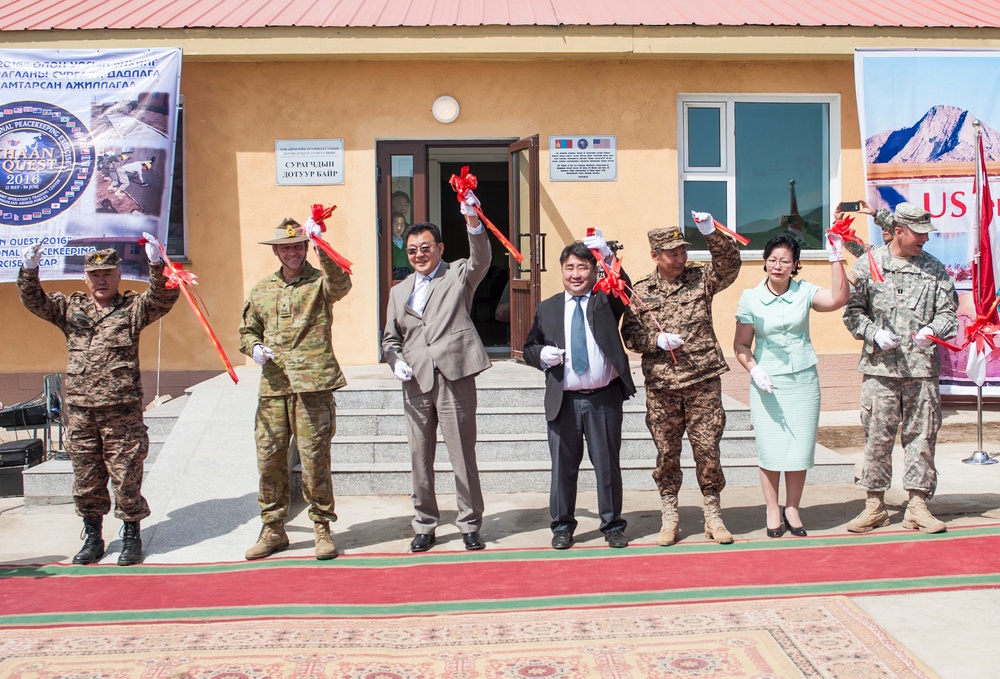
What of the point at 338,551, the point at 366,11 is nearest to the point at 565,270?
the point at 338,551

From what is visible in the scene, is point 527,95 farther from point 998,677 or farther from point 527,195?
point 998,677

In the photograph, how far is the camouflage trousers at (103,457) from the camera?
18.3ft

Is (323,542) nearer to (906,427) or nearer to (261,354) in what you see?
(261,354)

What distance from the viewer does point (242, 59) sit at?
345 inches

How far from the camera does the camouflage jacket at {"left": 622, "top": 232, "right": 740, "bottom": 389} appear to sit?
5.44 meters

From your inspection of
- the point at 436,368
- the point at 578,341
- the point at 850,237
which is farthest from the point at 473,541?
the point at 850,237

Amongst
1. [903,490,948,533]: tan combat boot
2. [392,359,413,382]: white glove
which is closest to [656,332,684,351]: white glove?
[392,359,413,382]: white glove

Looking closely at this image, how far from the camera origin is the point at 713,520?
560 centimetres

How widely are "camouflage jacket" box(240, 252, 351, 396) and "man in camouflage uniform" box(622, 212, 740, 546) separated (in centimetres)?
169

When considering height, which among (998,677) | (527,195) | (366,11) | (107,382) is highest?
(366,11)

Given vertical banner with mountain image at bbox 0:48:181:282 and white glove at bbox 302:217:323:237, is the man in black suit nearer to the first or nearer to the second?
white glove at bbox 302:217:323:237

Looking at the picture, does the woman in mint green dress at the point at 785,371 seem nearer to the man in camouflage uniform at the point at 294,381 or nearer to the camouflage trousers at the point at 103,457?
the man in camouflage uniform at the point at 294,381

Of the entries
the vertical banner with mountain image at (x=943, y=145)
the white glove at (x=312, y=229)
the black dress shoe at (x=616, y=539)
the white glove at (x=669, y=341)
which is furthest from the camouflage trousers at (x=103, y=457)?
the vertical banner with mountain image at (x=943, y=145)

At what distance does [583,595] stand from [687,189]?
213 inches
